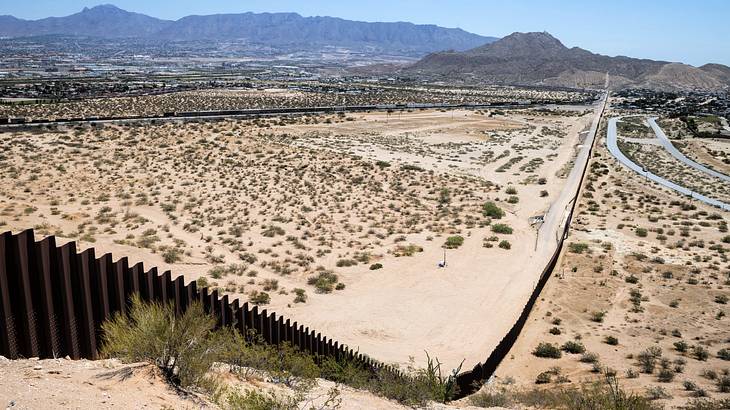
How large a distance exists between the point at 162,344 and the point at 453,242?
20.3m

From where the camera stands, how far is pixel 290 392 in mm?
7090

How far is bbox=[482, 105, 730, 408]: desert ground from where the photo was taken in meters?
13.6

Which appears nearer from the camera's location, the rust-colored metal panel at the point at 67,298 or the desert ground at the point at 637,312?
the rust-colored metal panel at the point at 67,298

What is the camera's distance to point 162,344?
605 cm

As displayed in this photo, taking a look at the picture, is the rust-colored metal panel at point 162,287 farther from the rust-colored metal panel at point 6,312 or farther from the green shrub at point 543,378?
the green shrub at point 543,378

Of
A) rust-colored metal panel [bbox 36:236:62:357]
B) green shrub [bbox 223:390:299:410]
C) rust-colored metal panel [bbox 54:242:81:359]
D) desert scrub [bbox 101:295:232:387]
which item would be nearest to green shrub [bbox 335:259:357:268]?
desert scrub [bbox 101:295:232:387]

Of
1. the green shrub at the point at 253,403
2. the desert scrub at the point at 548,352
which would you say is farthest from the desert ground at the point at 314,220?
the green shrub at the point at 253,403

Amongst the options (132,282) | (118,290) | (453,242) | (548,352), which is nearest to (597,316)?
(548,352)

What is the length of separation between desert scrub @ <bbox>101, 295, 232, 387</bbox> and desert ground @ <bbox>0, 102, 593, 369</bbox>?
28.0ft

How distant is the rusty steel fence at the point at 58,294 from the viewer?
562cm

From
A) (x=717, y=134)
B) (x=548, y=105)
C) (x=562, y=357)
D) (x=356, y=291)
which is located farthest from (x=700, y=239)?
(x=548, y=105)

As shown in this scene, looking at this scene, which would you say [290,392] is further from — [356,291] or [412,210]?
[412,210]

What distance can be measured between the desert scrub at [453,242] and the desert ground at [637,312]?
4591 mm

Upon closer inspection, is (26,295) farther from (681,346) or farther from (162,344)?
(681,346)
